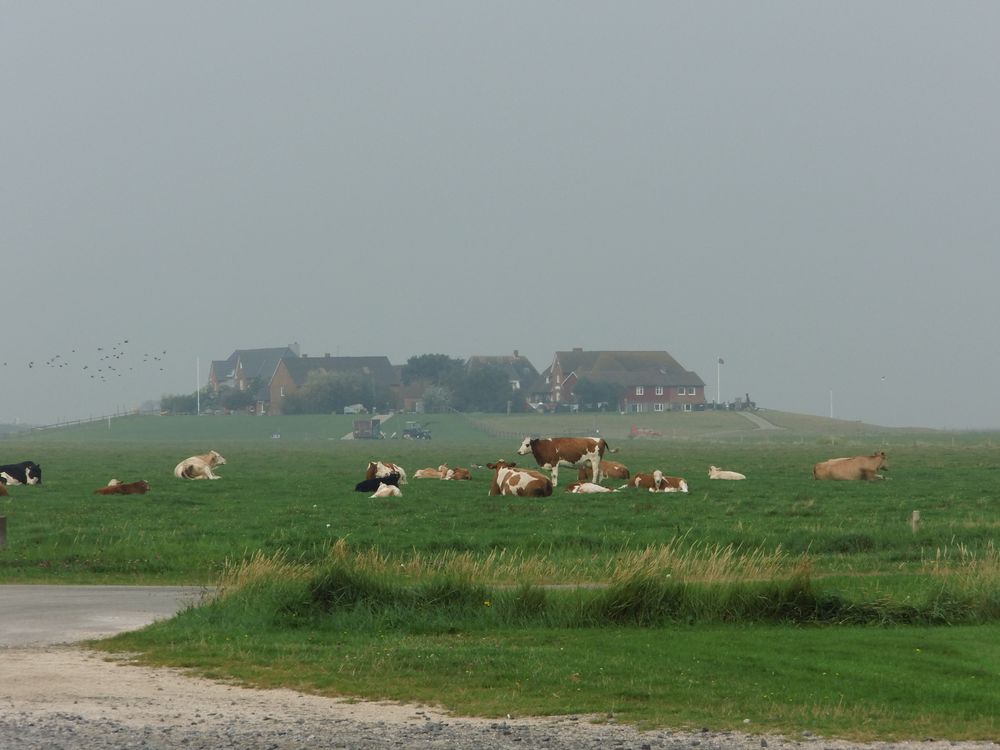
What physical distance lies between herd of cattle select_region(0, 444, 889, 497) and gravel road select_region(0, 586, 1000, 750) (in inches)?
998

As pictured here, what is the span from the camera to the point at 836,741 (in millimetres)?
11805

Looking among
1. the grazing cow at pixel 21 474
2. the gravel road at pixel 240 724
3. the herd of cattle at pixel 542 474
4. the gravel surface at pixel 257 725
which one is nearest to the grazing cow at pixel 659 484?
the herd of cattle at pixel 542 474

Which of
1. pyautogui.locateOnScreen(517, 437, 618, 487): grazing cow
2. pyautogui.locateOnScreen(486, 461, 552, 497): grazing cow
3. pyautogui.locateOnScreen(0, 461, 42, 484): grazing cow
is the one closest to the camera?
pyautogui.locateOnScreen(486, 461, 552, 497): grazing cow

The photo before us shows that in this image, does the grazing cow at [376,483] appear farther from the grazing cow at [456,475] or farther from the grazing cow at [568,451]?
the grazing cow at [456,475]

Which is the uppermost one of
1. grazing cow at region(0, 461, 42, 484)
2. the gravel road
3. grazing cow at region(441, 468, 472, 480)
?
grazing cow at region(0, 461, 42, 484)

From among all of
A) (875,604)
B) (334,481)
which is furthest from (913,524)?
(334,481)

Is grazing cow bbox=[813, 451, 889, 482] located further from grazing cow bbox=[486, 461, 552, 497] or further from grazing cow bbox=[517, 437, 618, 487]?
grazing cow bbox=[486, 461, 552, 497]

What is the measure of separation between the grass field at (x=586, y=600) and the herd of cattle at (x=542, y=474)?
2.26m

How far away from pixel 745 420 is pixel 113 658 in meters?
167

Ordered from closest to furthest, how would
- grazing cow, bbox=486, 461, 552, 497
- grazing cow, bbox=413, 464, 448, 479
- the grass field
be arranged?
the grass field < grazing cow, bbox=486, 461, 552, 497 < grazing cow, bbox=413, 464, 448, 479

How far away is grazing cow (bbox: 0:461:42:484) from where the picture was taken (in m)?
46.0

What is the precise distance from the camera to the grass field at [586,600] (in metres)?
13.8

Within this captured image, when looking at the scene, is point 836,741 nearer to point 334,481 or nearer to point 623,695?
point 623,695

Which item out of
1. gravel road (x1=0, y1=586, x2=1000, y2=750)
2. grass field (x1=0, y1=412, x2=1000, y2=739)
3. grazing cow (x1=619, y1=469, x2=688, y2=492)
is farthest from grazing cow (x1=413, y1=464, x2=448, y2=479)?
gravel road (x1=0, y1=586, x2=1000, y2=750)
